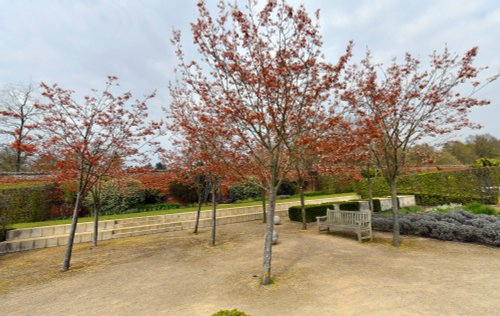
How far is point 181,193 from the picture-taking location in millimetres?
17047

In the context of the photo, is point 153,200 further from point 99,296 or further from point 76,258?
point 99,296

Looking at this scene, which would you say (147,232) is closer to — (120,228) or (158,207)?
(120,228)

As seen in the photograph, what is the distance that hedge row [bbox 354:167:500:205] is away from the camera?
1370cm

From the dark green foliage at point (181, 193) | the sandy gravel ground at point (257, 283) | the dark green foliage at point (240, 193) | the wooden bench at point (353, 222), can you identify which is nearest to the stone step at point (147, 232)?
the sandy gravel ground at point (257, 283)

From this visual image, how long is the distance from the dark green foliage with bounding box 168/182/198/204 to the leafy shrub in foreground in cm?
1173

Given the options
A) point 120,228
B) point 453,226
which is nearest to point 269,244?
point 453,226

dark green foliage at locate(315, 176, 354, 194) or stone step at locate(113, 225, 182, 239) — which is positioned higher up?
dark green foliage at locate(315, 176, 354, 194)

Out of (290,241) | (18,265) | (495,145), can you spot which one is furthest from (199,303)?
(495,145)

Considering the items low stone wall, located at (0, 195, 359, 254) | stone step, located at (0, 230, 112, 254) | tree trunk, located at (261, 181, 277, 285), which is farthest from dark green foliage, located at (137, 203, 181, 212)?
tree trunk, located at (261, 181, 277, 285)

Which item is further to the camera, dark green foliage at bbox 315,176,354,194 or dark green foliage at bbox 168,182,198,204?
dark green foliage at bbox 315,176,354,194

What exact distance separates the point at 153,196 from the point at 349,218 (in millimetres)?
13061

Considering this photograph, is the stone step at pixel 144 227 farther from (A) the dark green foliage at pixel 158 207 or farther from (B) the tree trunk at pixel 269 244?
(B) the tree trunk at pixel 269 244

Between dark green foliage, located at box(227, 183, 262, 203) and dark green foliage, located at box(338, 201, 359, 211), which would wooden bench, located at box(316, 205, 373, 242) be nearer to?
dark green foliage, located at box(338, 201, 359, 211)

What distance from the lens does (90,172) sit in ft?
22.8
